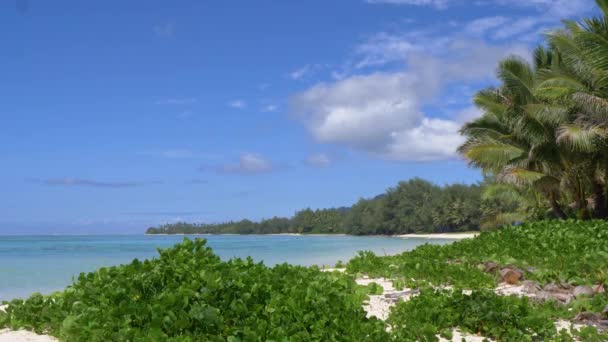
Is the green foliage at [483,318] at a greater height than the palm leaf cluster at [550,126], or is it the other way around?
the palm leaf cluster at [550,126]

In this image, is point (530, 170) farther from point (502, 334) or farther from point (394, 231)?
point (394, 231)

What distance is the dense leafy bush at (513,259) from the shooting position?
7.97 m

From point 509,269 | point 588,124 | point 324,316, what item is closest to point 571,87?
point 588,124

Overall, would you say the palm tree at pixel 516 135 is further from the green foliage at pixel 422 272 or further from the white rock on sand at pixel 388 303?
the white rock on sand at pixel 388 303

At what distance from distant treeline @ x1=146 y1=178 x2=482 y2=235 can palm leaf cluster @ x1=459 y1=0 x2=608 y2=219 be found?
5220 cm

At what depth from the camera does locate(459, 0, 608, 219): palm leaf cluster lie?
1734cm

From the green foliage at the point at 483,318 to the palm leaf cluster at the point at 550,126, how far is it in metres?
12.3

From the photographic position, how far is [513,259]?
9.30m

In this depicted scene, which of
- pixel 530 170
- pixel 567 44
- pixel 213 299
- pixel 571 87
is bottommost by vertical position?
pixel 213 299

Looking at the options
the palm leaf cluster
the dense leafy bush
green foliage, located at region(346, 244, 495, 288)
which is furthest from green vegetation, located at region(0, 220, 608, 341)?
the palm leaf cluster

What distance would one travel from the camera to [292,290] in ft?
16.6

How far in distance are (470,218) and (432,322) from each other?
71.9 metres

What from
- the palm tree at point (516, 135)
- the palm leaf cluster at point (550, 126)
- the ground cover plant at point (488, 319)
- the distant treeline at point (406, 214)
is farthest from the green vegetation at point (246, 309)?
the distant treeline at point (406, 214)

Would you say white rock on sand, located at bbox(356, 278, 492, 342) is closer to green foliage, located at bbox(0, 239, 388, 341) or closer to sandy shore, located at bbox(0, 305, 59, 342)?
green foliage, located at bbox(0, 239, 388, 341)
